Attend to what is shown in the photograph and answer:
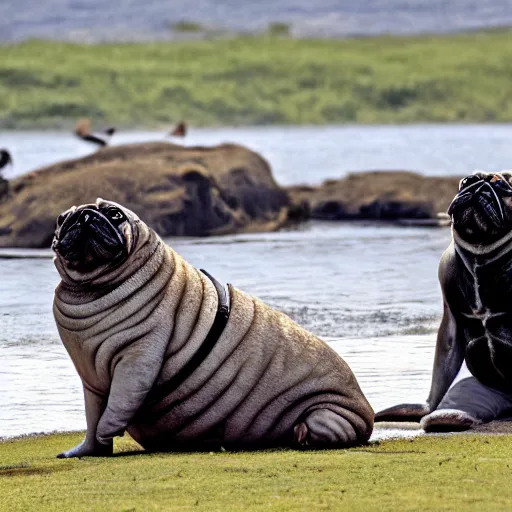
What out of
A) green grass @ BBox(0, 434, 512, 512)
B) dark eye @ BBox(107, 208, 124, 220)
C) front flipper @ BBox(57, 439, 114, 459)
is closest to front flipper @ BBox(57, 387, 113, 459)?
front flipper @ BBox(57, 439, 114, 459)

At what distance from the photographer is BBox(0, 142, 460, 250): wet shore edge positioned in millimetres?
24156

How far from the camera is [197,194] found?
998 inches

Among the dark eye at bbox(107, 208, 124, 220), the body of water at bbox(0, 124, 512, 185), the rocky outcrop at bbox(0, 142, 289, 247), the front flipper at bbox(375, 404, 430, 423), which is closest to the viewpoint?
the dark eye at bbox(107, 208, 124, 220)

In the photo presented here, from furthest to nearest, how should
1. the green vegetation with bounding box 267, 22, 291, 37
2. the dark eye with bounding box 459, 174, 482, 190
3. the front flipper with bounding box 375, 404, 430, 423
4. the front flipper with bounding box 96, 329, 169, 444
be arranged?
the green vegetation with bounding box 267, 22, 291, 37 → the front flipper with bounding box 375, 404, 430, 423 → the dark eye with bounding box 459, 174, 482, 190 → the front flipper with bounding box 96, 329, 169, 444

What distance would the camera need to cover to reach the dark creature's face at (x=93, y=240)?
8.45 m

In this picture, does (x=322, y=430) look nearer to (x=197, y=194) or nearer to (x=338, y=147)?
(x=197, y=194)

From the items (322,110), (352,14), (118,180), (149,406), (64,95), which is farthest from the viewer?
(352,14)

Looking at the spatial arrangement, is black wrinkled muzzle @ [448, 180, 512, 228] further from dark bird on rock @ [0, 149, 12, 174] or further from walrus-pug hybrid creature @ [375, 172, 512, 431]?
dark bird on rock @ [0, 149, 12, 174]

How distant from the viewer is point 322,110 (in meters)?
69.2

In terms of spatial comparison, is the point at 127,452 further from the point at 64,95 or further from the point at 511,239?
the point at 64,95

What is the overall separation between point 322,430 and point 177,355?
0.79 m

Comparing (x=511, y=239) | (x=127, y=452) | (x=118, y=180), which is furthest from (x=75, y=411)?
(x=118, y=180)

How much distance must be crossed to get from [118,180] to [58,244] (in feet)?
Answer: 53.3

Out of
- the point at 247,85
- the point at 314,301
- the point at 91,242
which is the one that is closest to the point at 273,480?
the point at 91,242
